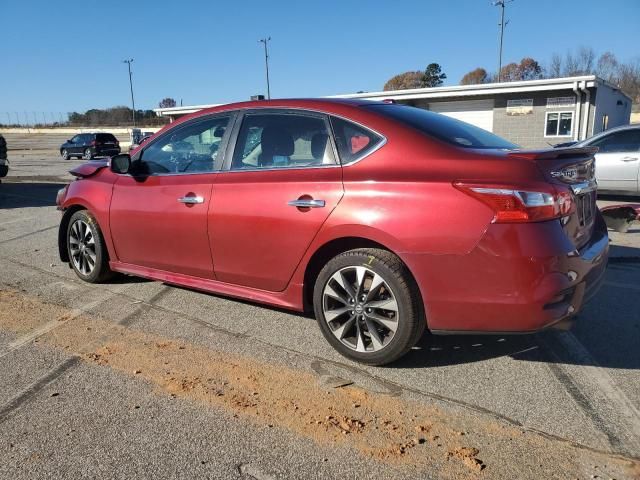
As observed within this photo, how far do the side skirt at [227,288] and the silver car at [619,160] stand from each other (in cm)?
822

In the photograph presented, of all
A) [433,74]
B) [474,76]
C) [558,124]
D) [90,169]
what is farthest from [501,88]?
[474,76]

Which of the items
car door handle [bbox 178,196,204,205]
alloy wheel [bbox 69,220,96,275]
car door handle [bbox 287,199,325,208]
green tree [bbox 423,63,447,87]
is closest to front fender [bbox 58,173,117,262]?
alloy wheel [bbox 69,220,96,275]

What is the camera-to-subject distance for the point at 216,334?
3949 mm

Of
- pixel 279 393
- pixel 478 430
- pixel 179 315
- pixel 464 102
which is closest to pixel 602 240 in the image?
pixel 478 430

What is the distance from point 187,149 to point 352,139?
1614mm

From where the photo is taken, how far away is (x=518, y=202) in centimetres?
285

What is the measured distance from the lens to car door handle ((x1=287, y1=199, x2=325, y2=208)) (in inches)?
134

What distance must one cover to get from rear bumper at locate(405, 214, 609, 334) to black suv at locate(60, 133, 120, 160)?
30942 mm

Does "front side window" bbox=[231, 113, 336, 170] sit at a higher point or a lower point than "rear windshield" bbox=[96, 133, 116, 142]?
higher

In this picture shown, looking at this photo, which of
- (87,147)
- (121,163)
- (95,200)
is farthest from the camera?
(87,147)

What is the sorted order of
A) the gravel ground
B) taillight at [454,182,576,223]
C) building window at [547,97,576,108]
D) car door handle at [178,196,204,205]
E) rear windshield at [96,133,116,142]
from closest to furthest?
the gravel ground → taillight at [454,182,576,223] → car door handle at [178,196,204,205] → building window at [547,97,576,108] → rear windshield at [96,133,116,142]

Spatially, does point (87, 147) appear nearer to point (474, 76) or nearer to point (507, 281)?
Answer: point (507, 281)

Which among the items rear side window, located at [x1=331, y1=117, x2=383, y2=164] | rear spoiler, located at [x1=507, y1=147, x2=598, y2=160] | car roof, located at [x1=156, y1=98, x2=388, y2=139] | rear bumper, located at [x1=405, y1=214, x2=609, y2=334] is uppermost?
car roof, located at [x1=156, y1=98, x2=388, y2=139]

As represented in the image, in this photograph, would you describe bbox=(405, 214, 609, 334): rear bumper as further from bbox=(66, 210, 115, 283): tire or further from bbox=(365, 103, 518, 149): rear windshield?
bbox=(66, 210, 115, 283): tire
